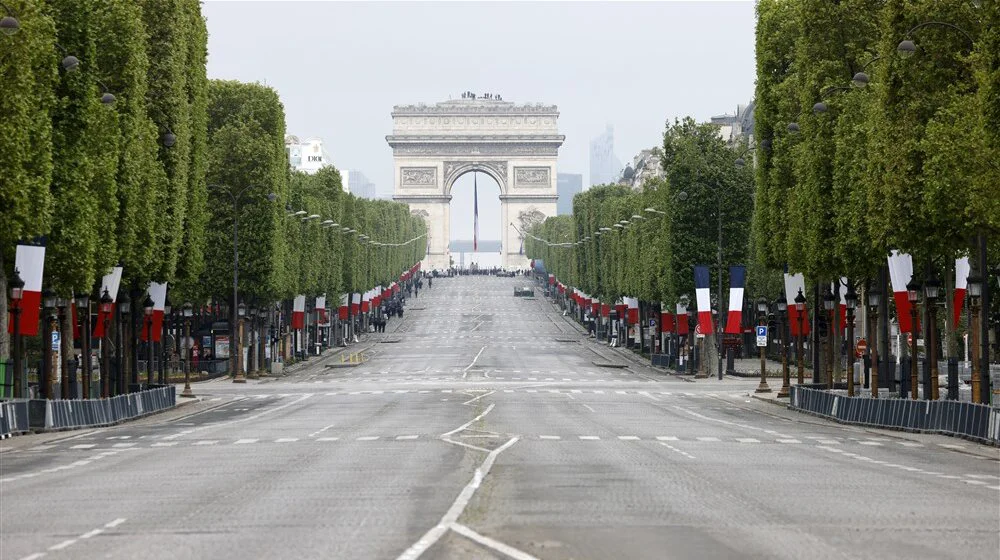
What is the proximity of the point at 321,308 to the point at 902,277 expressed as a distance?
7587 cm

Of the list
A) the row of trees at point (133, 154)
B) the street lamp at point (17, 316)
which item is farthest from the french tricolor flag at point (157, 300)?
the street lamp at point (17, 316)

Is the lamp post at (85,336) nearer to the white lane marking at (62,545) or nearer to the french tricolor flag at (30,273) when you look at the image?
the french tricolor flag at (30,273)

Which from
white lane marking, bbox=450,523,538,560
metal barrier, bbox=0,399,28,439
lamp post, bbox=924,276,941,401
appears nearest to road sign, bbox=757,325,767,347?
lamp post, bbox=924,276,941,401

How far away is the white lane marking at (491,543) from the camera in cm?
1620

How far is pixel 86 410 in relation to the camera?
47781mm

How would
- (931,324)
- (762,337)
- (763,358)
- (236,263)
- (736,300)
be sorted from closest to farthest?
1. (931,324)
2. (763,358)
3. (736,300)
4. (762,337)
5. (236,263)

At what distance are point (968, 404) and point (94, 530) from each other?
25803mm

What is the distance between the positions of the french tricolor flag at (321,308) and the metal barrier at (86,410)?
61.7m

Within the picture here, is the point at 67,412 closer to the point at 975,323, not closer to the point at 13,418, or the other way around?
the point at 13,418

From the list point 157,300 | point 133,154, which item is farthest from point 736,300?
point 133,154

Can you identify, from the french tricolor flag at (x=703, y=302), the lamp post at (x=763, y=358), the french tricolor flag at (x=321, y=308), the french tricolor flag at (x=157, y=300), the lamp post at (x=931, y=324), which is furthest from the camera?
the french tricolor flag at (x=321, y=308)

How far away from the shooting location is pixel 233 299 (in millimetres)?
90688

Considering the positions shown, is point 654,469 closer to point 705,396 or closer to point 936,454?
point 936,454

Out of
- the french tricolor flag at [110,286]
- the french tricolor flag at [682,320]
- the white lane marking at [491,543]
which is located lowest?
the white lane marking at [491,543]
